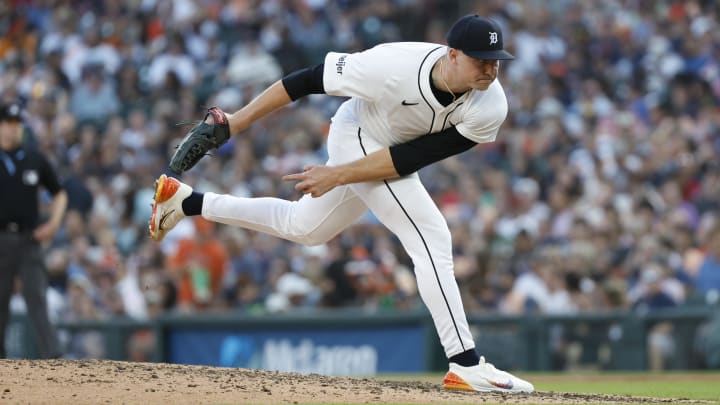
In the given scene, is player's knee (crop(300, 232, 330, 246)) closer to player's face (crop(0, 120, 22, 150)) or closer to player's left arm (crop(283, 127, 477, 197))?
player's left arm (crop(283, 127, 477, 197))

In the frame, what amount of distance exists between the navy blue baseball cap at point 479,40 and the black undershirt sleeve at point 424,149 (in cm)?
50

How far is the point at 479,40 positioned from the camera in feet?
20.1

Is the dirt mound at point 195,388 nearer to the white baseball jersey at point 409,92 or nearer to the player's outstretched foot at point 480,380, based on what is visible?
the player's outstretched foot at point 480,380

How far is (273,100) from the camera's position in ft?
21.1

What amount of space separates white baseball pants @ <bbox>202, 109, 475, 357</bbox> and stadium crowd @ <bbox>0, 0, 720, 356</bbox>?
Result: 5.83 meters

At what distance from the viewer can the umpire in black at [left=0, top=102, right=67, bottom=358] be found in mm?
8930

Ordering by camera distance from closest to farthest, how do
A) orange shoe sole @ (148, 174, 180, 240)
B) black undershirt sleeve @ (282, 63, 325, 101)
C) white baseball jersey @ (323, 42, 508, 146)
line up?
white baseball jersey @ (323, 42, 508, 146) → black undershirt sleeve @ (282, 63, 325, 101) → orange shoe sole @ (148, 174, 180, 240)

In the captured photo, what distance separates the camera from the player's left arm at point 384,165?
20.9 feet

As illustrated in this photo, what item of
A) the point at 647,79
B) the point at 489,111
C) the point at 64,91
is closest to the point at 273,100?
the point at 489,111

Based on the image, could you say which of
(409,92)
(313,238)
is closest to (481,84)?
(409,92)

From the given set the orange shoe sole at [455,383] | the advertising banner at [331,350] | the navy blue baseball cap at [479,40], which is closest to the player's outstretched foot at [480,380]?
the orange shoe sole at [455,383]

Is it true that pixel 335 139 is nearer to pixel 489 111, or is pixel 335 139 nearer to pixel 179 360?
pixel 489 111

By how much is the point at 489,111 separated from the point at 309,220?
113 cm

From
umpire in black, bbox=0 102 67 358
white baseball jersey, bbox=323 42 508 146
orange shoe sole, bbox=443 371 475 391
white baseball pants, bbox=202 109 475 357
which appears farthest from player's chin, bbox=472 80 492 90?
umpire in black, bbox=0 102 67 358
